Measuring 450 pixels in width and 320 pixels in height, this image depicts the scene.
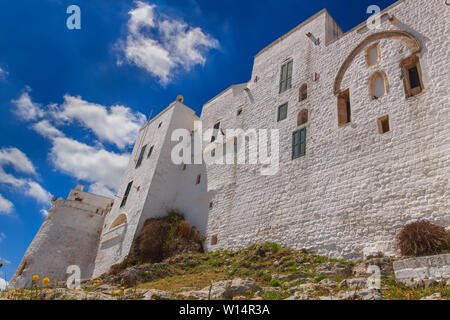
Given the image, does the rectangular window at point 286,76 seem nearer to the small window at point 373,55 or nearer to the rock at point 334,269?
the small window at point 373,55

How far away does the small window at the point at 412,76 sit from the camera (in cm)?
1164

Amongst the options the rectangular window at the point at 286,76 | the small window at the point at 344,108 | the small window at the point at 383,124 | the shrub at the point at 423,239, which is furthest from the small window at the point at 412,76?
the rectangular window at the point at 286,76

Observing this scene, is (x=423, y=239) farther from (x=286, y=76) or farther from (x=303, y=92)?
(x=286, y=76)

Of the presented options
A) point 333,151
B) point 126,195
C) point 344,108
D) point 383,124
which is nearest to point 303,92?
point 344,108

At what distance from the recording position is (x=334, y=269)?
988 cm

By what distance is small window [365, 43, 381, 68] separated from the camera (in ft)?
44.3

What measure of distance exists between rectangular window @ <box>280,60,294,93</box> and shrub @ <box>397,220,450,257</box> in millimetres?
10013

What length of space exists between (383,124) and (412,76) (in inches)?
85.6

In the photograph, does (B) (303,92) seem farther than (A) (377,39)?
Yes

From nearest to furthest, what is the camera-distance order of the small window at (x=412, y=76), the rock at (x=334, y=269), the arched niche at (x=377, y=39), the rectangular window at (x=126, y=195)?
the rock at (x=334, y=269)
the small window at (x=412, y=76)
the arched niche at (x=377, y=39)
the rectangular window at (x=126, y=195)

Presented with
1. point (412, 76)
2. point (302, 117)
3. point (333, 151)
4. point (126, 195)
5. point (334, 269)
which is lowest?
point (334, 269)

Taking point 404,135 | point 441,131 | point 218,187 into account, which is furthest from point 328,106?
point 218,187

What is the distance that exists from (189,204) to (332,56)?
456 inches

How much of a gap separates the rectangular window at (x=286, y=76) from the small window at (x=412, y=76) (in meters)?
5.99
